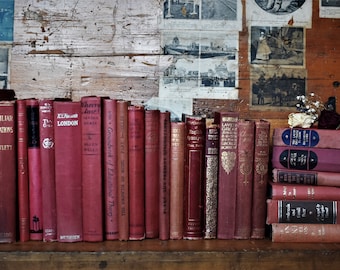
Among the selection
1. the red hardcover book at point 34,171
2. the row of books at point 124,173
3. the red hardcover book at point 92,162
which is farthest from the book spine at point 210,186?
the red hardcover book at point 34,171

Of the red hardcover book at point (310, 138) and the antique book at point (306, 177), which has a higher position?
the red hardcover book at point (310, 138)

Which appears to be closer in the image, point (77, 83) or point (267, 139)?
point (267, 139)

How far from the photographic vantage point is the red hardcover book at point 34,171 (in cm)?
107

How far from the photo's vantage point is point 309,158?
112cm

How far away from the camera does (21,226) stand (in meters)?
1.08

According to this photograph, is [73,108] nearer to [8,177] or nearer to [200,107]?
[8,177]

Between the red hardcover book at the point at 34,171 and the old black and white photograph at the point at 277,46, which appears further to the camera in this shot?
the old black and white photograph at the point at 277,46

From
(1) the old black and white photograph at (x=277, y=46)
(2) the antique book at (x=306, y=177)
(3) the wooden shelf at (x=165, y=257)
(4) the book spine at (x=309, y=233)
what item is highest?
(1) the old black and white photograph at (x=277, y=46)

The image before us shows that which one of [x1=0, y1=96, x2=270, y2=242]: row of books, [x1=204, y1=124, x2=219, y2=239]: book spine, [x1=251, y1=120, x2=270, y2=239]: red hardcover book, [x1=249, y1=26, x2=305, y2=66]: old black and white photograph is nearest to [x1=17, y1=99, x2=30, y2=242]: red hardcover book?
[x1=0, y1=96, x2=270, y2=242]: row of books

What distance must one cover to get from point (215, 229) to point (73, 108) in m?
0.41

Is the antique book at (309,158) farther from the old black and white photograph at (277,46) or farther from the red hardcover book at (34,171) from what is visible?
the red hardcover book at (34,171)

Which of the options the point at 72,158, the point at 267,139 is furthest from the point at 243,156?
the point at 72,158

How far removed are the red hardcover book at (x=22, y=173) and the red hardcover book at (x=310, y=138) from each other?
22.2 inches

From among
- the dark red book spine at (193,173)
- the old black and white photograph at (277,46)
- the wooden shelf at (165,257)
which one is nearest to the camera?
the wooden shelf at (165,257)
